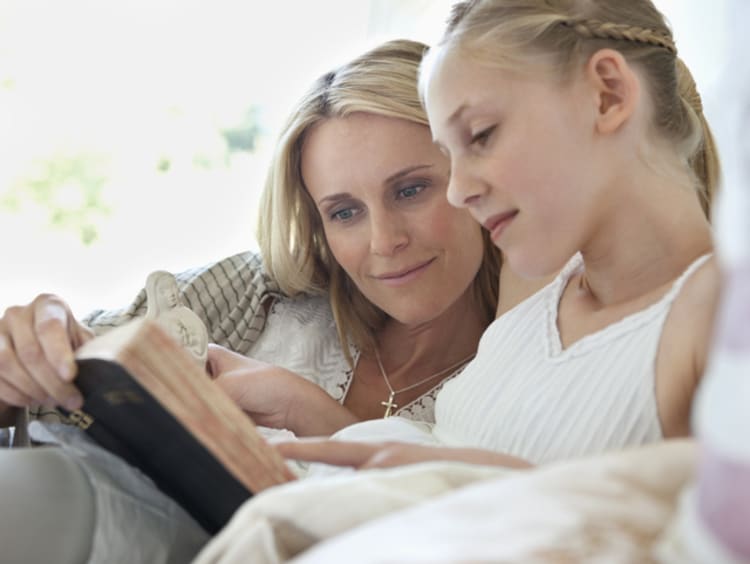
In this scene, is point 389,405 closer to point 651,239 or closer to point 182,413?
point 651,239

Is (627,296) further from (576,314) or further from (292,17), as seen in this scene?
(292,17)

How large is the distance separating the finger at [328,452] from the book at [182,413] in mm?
50

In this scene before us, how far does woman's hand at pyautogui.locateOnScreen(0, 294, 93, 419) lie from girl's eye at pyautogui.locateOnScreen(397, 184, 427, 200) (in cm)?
53

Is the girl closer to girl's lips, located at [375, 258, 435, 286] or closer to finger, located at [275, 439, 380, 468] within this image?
finger, located at [275, 439, 380, 468]

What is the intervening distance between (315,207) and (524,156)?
714mm

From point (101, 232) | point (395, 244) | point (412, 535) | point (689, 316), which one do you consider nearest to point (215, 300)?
point (395, 244)

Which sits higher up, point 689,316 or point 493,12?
point 493,12

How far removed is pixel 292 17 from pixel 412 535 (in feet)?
9.58

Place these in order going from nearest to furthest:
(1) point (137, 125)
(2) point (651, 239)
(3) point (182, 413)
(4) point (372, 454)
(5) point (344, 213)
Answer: (3) point (182, 413)
(4) point (372, 454)
(2) point (651, 239)
(5) point (344, 213)
(1) point (137, 125)

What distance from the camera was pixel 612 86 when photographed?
94cm

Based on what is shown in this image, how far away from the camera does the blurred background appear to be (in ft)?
10.3

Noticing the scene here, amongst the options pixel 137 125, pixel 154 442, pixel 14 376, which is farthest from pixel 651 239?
pixel 137 125

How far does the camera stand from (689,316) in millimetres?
799

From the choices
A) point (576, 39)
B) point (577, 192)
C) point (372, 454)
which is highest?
point (576, 39)
